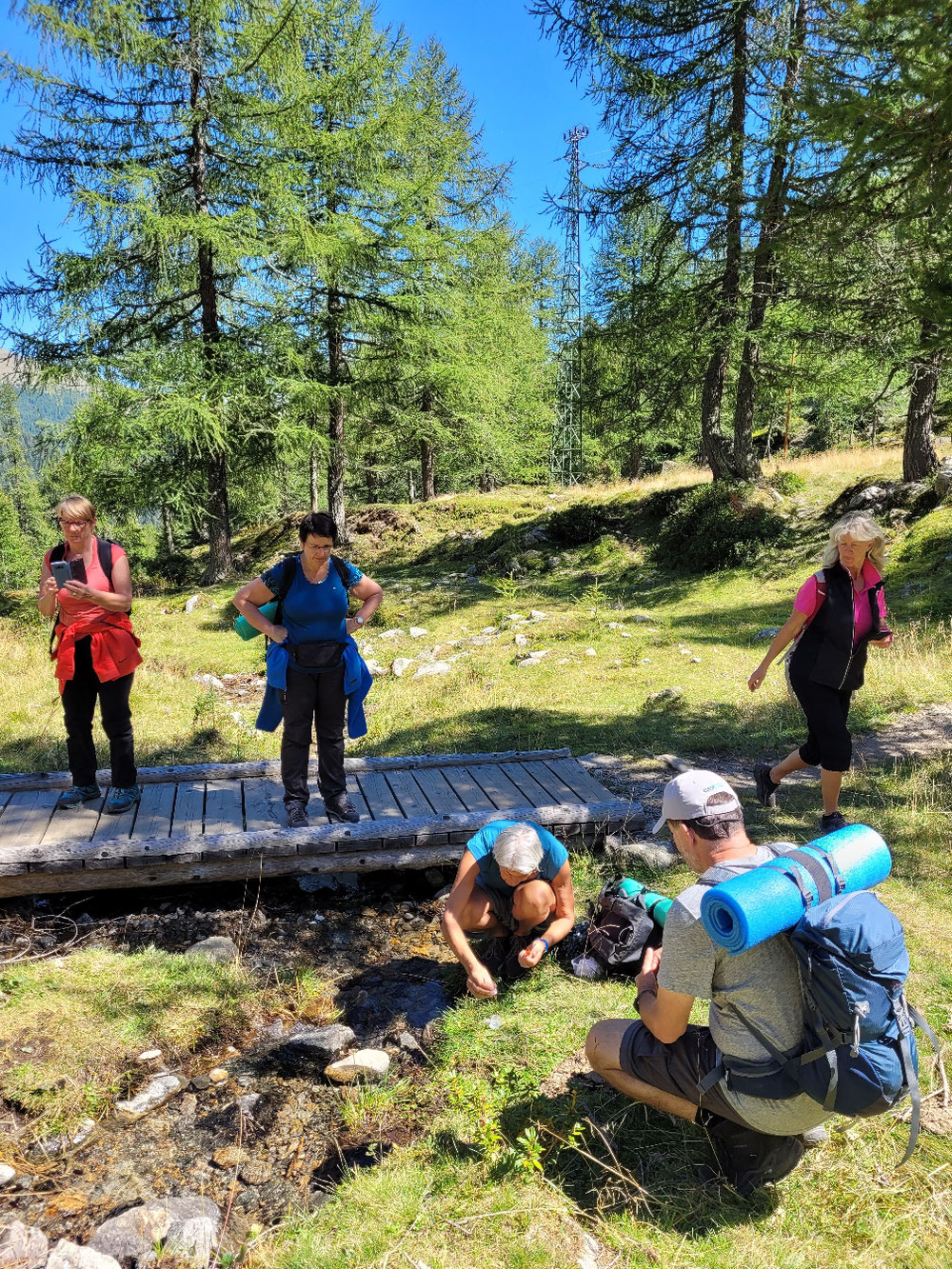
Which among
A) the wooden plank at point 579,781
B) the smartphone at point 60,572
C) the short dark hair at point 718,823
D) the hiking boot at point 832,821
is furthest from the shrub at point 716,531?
the short dark hair at point 718,823

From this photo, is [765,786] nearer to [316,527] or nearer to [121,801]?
[316,527]

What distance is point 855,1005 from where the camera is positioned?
222 cm

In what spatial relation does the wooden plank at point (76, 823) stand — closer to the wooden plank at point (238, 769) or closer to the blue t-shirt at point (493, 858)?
the wooden plank at point (238, 769)

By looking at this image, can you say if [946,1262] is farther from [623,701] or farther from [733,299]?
[733,299]

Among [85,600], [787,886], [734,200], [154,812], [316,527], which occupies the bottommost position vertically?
[154,812]

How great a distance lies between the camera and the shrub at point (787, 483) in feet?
54.8

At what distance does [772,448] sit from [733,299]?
18.5 meters

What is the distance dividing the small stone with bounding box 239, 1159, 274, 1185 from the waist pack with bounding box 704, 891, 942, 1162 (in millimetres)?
2144

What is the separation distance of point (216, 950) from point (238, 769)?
79.1 inches

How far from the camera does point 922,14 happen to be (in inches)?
234

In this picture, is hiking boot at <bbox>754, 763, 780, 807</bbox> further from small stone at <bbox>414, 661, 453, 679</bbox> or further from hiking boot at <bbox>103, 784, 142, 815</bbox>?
small stone at <bbox>414, 661, 453, 679</bbox>

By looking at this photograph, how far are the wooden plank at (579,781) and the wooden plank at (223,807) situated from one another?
255 centimetres

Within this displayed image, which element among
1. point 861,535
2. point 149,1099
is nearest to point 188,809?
point 149,1099

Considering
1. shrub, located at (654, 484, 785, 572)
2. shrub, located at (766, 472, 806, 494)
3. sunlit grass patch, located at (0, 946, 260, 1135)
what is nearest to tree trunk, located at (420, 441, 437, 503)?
shrub, located at (654, 484, 785, 572)
